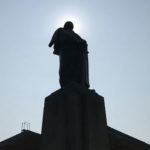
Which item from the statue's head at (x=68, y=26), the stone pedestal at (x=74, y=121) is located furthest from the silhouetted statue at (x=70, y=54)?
the stone pedestal at (x=74, y=121)

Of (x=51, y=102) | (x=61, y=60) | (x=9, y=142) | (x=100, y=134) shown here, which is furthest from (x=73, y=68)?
(x=9, y=142)

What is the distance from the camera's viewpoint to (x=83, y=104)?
692 centimetres

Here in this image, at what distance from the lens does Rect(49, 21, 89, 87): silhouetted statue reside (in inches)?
308

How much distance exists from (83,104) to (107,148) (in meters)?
1.18

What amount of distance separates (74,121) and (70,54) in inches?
90.4

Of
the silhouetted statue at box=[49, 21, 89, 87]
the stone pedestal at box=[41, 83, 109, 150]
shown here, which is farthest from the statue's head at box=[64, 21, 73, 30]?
the stone pedestal at box=[41, 83, 109, 150]

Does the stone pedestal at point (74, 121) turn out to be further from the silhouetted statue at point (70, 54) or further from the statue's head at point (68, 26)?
the statue's head at point (68, 26)

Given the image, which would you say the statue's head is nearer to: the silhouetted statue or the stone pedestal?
the silhouetted statue

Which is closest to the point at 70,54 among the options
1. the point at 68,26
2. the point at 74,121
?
the point at 68,26

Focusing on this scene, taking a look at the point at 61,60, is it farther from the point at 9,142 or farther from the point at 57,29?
the point at 9,142

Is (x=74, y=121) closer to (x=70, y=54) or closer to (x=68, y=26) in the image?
(x=70, y=54)

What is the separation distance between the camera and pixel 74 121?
6.47 metres

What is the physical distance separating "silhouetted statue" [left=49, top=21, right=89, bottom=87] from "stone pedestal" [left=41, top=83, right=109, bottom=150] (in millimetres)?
557

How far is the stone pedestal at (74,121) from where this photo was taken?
6344 millimetres
